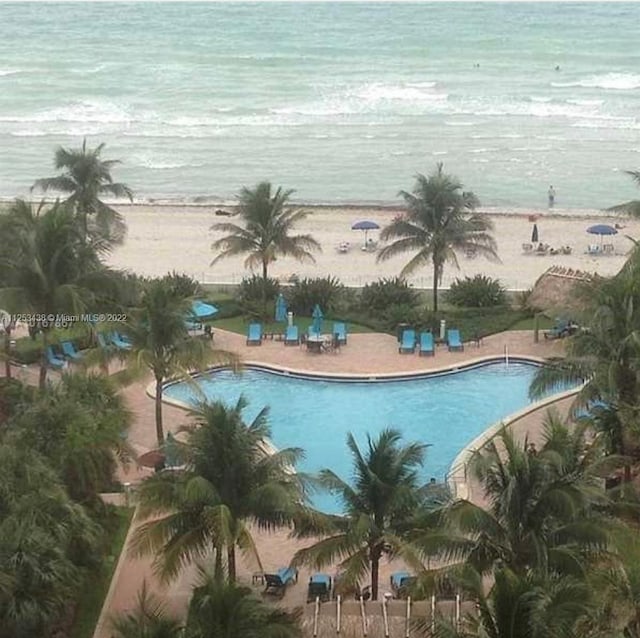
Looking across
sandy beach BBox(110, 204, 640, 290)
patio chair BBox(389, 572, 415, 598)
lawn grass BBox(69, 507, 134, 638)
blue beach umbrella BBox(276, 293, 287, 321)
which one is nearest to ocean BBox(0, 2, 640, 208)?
sandy beach BBox(110, 204, 640, 290)

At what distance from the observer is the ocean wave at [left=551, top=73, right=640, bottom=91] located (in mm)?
78688

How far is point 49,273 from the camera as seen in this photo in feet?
72.5

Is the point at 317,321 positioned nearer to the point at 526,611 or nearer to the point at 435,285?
the point at 435,285

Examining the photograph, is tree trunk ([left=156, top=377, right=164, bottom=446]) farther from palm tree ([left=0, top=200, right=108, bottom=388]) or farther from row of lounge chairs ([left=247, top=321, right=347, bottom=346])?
row of lounge chairs ([left=247, top=321, right=347, bottom=346])

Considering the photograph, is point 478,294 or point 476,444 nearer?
point 476,444

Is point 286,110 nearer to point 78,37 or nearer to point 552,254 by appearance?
point 552,254

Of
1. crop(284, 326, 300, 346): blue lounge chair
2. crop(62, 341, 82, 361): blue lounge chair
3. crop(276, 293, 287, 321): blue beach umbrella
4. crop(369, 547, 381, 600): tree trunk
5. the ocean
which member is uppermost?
the ocean

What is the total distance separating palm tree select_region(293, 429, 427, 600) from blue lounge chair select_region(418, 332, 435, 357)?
41.8ft

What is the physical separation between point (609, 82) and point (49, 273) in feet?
218

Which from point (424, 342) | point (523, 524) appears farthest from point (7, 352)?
point (523, 524)

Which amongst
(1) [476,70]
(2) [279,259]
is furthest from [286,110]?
(2) [279,259]

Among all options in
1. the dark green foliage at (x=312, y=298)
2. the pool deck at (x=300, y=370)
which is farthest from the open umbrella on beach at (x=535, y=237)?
the dark green foliage at (x=312, y=298)

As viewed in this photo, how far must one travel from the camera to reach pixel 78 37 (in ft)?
376

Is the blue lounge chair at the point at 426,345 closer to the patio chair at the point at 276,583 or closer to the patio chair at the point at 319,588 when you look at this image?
the patio chair at the point at 276,583
